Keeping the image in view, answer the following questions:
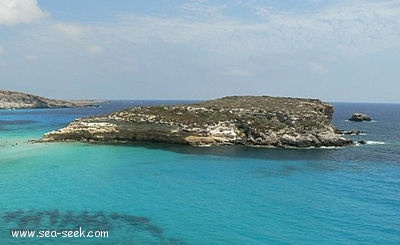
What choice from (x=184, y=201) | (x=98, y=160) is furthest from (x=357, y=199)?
(x=98, y=160)

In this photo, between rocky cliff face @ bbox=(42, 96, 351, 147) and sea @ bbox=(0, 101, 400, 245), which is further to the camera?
rocky cliff face @ bbox=(42, 96, 351, 147)

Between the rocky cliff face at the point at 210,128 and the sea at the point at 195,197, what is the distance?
8869 millimetres

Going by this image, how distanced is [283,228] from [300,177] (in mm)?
18864

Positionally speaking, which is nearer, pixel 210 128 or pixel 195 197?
pixel 195 197

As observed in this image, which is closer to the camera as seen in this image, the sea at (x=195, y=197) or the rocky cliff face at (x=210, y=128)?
the sea at (x=195, y=197)

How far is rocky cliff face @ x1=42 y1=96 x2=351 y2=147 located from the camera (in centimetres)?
7294

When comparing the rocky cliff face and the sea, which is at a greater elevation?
the rocky cliff face

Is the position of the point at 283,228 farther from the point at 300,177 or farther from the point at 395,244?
the point at 300,177

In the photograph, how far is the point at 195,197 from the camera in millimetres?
37625

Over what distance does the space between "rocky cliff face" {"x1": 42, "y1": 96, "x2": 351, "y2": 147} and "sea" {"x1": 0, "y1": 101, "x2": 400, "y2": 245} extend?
8869 mm

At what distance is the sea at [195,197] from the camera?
28.3m

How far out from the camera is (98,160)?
2202 inches

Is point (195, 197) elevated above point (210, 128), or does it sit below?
below

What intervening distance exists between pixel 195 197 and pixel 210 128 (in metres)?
37.0
